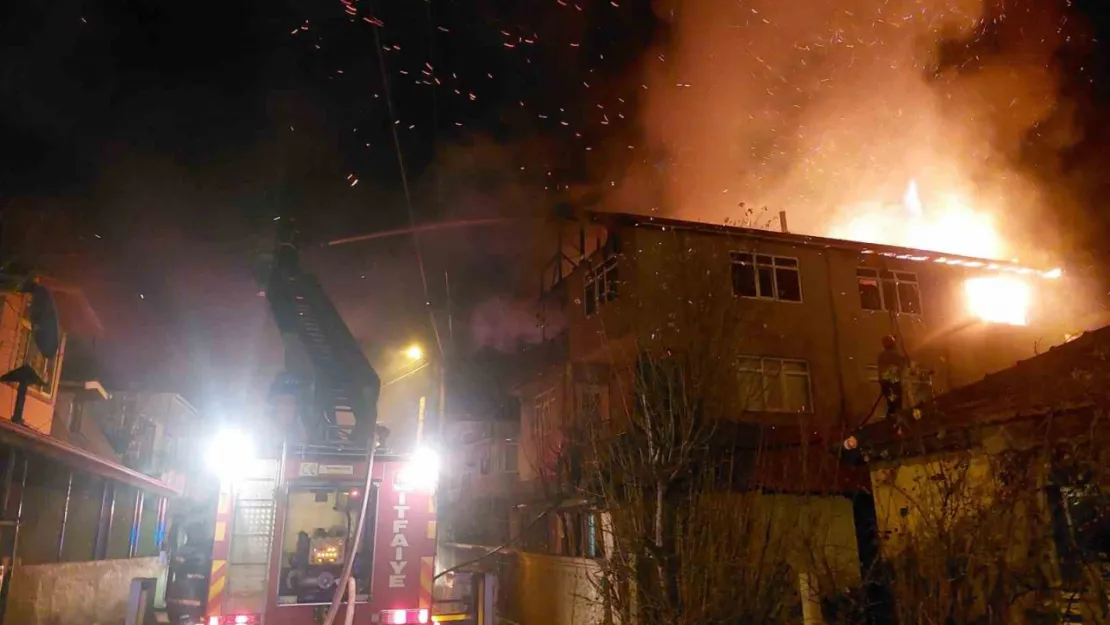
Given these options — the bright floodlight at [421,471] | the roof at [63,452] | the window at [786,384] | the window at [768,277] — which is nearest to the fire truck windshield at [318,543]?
the bright floodlight at [421,471]

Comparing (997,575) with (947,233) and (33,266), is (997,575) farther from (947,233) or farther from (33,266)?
(947,233)

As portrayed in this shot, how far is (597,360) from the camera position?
846 inches

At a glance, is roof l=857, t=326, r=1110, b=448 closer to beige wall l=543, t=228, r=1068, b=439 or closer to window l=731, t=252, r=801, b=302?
beige wall l=543, t=228, r=1068, b=439

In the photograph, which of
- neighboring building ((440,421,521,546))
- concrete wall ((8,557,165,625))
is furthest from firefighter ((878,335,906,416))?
neighboring building ((440,421,521,546))

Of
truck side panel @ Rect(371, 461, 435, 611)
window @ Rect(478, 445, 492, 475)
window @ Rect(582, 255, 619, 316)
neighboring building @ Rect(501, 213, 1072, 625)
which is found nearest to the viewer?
truck side panel @ Rect(371, 461, 435, 611)

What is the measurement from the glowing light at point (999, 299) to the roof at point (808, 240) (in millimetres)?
466

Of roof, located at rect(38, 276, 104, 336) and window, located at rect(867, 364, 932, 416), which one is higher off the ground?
roof, located at rect(38, 276, 104, 336)

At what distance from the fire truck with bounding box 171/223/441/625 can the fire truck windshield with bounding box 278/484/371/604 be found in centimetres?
1

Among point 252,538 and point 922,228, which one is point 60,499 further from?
point 922,228

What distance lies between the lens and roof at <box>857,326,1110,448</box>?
6.34m

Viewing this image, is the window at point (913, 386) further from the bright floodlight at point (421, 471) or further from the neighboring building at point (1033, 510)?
the bright floodlight at point (421, 471)

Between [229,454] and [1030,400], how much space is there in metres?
8.65

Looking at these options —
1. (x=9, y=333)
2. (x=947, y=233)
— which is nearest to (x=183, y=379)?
(x=9, y=333)

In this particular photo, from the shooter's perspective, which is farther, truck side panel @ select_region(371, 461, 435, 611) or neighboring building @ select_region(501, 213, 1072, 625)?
neighboring building @ select_region(501, 213, 1072, 625)
